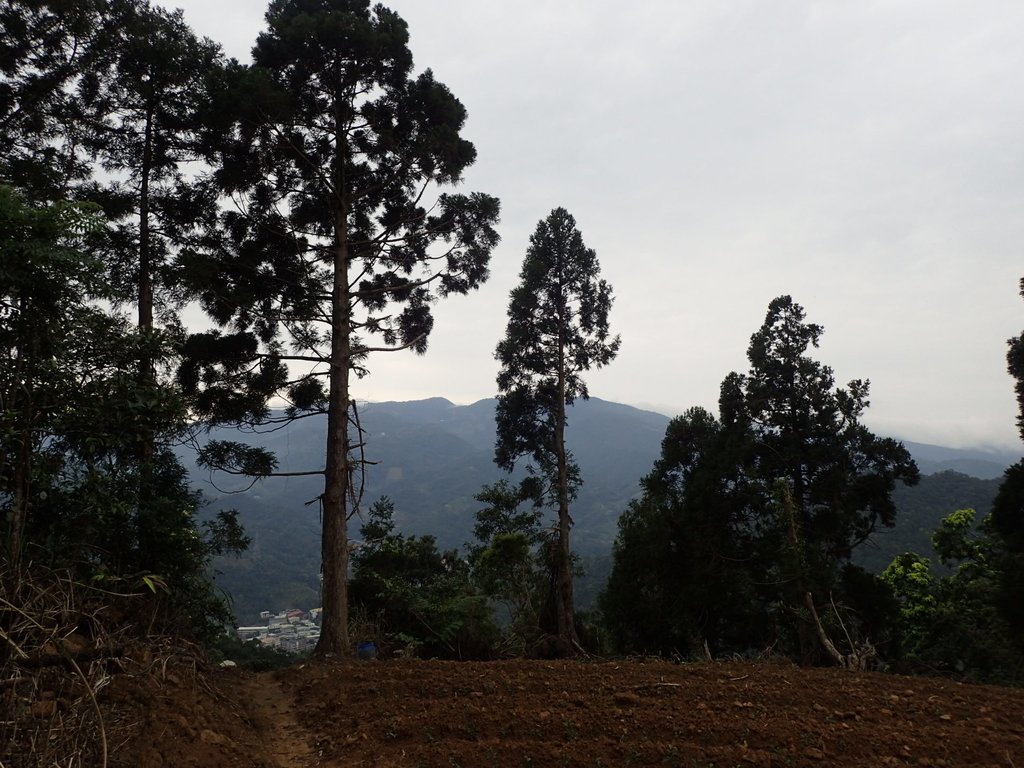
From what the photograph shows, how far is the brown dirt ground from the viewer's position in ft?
11.5

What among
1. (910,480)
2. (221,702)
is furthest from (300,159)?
(910,480)

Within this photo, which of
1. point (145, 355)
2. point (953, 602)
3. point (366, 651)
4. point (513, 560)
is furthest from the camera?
point (953, 602)

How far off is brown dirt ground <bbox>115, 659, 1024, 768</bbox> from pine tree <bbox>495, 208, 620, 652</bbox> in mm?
11834

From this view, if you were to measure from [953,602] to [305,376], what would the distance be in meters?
21.1

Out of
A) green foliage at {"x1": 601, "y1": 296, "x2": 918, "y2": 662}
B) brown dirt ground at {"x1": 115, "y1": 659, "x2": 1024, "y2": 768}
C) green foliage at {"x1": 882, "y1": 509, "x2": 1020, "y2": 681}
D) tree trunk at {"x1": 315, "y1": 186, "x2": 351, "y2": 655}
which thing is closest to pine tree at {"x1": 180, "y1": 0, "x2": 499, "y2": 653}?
tree trunk at {"x1": 315, "y1": 186, "x2": 351, "y2": 655}

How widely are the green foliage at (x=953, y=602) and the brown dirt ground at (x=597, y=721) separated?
1425cm

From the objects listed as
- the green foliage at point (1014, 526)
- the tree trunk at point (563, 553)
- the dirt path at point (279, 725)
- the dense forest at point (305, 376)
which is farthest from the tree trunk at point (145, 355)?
the green foliage at point (1014, 526)

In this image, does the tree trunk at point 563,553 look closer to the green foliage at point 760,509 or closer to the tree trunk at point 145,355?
the green foliage at point 760,509

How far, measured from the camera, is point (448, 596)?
1152 centimetres

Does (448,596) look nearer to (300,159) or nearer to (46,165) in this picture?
(300,159)

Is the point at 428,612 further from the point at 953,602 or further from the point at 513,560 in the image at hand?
the point at 953,602

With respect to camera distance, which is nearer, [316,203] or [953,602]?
[316,203]

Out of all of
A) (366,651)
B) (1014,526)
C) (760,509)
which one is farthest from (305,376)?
(1014,526)

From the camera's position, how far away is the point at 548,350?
57.6 ft
